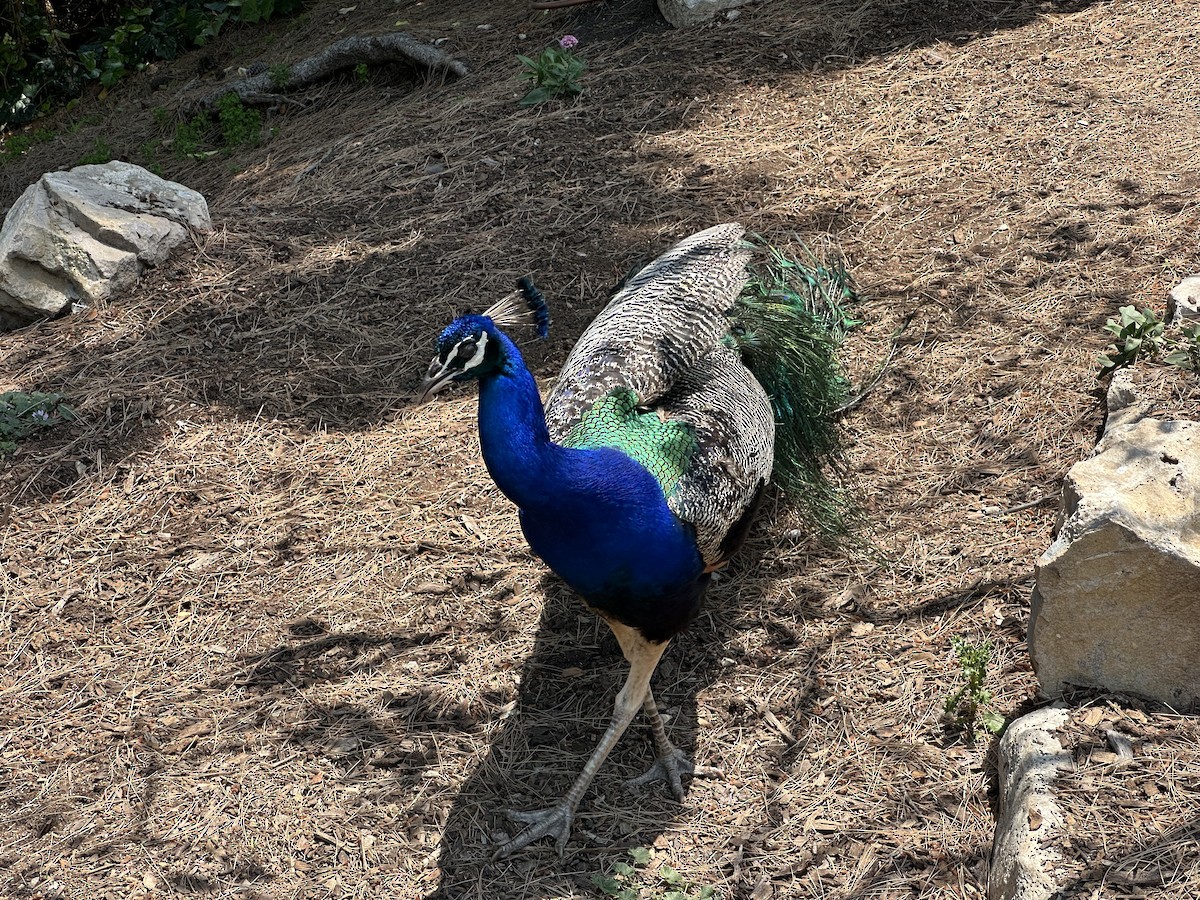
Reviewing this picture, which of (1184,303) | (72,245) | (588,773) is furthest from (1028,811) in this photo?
(72,245)

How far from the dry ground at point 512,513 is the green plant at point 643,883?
0.06 metres

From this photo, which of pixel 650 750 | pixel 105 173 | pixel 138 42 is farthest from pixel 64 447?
pixel 138 42

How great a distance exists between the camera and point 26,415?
14.1 ft

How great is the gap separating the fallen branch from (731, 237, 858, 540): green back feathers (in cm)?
405

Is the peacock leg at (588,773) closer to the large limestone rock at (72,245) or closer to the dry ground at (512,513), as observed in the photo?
the dry ground at (512,513)

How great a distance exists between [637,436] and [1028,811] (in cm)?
128

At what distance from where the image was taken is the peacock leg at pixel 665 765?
9.74 feet

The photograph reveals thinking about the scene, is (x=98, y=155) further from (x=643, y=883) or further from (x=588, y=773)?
(x=643, y=883)

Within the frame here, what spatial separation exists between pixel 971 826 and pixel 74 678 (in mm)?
2654

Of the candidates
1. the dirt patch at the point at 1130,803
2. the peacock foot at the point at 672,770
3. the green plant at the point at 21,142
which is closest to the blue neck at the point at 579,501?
the peacock foot at the point at 672,770

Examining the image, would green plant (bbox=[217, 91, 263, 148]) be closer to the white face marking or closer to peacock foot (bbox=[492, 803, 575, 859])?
the white face marking

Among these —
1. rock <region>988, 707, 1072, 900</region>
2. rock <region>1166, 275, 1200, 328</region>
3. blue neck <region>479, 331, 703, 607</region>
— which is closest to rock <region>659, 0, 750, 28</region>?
rock <region>1166, 275, 1200, 328</region>

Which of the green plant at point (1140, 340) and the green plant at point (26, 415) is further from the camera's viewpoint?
the green plant at point (26, 415)

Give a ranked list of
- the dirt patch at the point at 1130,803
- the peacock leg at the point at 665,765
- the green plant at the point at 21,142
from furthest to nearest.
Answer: the green plant at the point at 21,142
the peacock leg at the point at 665,765
the dirt patch at the point at 1130,803
